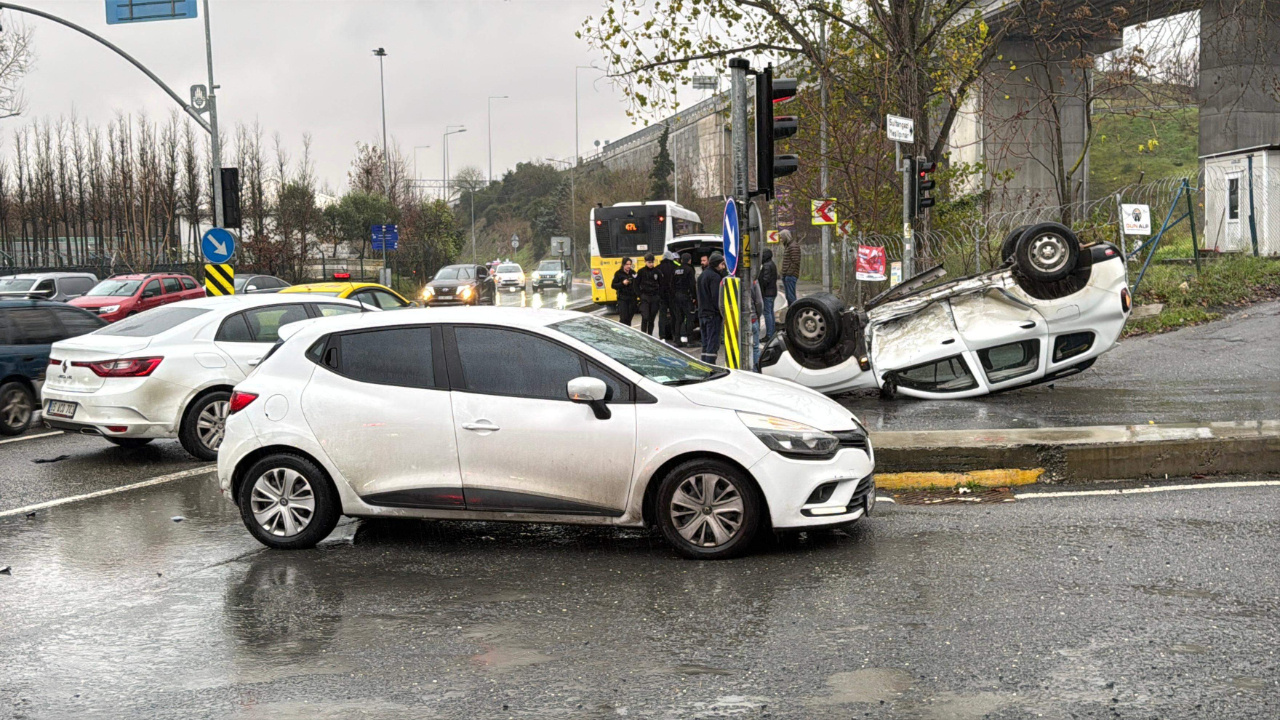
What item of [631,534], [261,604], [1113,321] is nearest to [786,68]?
[1113,321]

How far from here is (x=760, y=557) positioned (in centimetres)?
699

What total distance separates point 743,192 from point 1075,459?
372 cm

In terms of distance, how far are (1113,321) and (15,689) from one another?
1091 centimetres

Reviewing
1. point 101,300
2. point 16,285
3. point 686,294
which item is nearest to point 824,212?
point 686,294

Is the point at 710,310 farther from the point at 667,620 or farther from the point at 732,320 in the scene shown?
the point at 667,620

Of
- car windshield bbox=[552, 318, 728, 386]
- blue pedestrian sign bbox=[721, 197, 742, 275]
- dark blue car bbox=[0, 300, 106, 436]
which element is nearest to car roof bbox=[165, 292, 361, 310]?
dark blue car bbox=[0, 300, 106, 436]

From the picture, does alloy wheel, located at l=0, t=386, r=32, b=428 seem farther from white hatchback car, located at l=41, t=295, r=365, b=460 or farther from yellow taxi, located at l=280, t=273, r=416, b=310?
yellow taxi, located at l=280, t=273, r=416, b=310

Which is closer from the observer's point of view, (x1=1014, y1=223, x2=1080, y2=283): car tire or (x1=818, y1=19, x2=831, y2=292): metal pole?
(x1=1014, y1=223, x2=1080, y2=283): car tire

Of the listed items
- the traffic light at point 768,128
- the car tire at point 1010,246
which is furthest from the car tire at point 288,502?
the car tire at point 1010,246

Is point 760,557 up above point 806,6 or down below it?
below

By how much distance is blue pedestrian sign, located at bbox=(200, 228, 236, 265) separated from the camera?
2102 centimetres

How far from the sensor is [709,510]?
6.92 metres

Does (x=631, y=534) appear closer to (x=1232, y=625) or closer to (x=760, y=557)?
(x=760, y=557)

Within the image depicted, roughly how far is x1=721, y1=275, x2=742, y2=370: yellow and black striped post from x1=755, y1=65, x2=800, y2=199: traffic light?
0.94 meters
